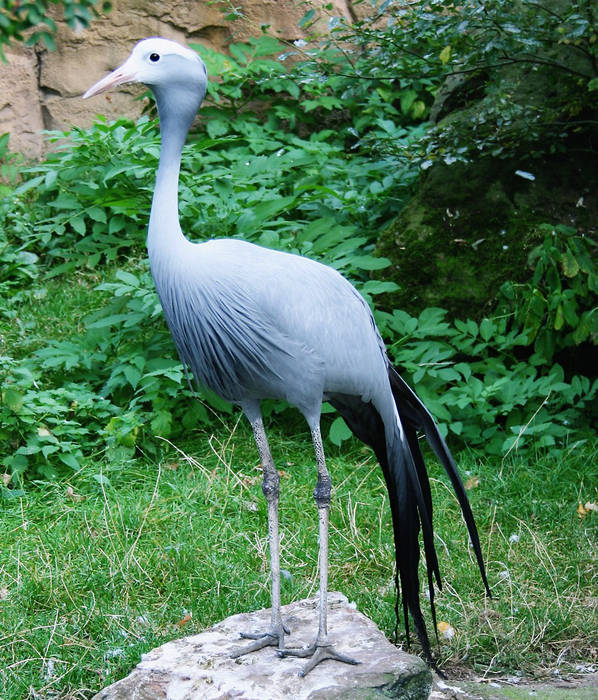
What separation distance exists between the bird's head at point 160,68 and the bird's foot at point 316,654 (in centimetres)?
183

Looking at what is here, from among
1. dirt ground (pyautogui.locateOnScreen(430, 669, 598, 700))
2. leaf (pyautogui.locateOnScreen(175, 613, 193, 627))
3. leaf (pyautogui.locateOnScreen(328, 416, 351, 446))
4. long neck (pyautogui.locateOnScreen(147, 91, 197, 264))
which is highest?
long neck (pyautogui.locateOnScreen(147, 91, 197, 264))

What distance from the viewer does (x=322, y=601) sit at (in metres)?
3.12

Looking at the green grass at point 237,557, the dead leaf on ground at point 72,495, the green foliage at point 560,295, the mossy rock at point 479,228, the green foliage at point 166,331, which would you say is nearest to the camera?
the green grass at point 237,557

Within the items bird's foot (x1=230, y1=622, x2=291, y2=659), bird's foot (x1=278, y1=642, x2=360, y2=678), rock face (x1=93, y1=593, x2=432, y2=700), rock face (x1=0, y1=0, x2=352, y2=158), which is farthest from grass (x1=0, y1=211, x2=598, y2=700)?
rock face (x1=0, y1=0, x2=352, y2=158)

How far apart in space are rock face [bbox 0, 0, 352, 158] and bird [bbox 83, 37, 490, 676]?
454cm

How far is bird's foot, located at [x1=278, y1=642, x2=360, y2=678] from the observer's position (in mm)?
3018

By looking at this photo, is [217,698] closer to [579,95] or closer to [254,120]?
[579,95]

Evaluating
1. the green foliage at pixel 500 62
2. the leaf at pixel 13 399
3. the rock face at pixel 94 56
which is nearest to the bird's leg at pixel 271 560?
the leaf at pixel 13 399

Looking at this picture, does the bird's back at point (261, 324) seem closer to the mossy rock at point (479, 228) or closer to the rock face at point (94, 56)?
the mossy rock at point (479, 228)

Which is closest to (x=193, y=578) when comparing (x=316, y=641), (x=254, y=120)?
(x=316, y=641)

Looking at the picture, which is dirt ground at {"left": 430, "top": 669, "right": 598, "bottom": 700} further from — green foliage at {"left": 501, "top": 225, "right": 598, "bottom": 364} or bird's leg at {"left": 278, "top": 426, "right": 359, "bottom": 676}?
green foliage at {"left": 501, "top": 225, "right": 598, "bottom": 364}

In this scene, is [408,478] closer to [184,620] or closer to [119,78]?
[184,620]

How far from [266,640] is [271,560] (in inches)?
10.4

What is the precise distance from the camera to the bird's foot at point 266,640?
316 centimetres
